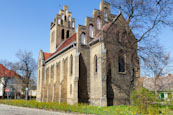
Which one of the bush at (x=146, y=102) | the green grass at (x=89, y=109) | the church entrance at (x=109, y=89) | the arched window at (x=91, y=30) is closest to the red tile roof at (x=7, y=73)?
the green grass at (x=89, y=109)

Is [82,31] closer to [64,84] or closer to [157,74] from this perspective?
[64,84]

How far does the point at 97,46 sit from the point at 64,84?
8.69 m

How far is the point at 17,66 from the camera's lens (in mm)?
51094

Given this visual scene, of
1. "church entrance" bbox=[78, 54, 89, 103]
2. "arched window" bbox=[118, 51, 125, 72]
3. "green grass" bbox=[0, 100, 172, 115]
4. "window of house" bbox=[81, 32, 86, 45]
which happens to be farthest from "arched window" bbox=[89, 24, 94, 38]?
"green grass" bbox=[0, 100, 172, 115]

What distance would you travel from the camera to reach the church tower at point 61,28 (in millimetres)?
42781

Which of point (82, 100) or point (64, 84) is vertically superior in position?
point (64, 84)

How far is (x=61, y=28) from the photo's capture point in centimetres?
4338

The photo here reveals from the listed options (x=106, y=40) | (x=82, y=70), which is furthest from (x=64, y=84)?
(x=106, y=40)

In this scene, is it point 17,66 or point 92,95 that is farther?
point 17,66

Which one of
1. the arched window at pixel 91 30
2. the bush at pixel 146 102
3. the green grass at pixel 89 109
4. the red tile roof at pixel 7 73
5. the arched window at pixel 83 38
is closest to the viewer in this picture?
the green grass at pixel 89 109

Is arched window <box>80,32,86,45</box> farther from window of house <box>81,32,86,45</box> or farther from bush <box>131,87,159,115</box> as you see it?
bush <box>131,87,159,115</box>

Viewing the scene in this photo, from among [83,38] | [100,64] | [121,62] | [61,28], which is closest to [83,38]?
[83,38]

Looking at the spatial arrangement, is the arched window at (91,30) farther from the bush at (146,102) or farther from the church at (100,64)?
the bush at (146,102)

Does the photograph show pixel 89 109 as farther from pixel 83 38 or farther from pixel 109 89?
pixel 83 38
